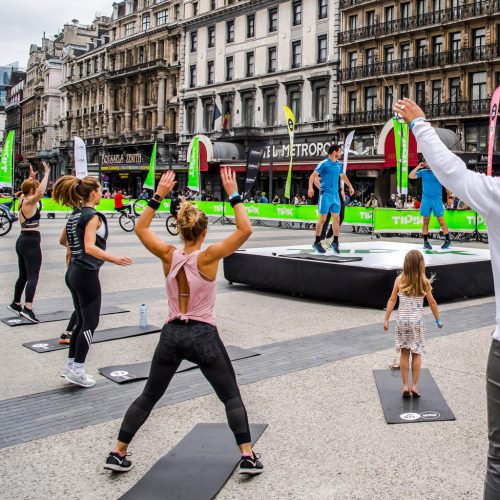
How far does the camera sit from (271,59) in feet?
170

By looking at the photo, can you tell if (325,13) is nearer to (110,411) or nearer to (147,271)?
(147,271)

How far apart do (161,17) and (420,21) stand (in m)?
32.3

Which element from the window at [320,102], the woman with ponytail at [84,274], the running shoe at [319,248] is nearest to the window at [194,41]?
the window at [320,102]

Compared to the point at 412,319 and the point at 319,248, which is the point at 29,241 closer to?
the point at 412,319

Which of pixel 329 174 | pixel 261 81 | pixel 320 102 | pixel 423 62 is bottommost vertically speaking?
pixel 329 174

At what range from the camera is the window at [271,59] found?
5147cm

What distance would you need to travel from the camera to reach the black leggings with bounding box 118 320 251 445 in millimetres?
3896

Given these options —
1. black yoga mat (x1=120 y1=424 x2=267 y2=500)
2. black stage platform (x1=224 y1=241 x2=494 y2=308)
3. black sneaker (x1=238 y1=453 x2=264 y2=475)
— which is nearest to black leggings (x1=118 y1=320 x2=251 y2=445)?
black sneaker (x1=238 y1=453 x2=264 y2=475)

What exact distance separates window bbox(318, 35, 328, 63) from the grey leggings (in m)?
47.4

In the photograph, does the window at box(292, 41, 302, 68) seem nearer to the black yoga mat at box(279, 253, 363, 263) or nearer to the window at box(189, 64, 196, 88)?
the window at box(189, 64, 196, 88)

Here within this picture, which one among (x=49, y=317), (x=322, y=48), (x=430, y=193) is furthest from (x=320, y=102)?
(x=49, y=317)

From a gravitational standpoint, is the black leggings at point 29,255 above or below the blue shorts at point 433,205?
below

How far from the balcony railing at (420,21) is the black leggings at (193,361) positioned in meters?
38.8

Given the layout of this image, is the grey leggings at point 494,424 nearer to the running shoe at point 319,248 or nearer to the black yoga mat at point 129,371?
the black yoga mat at point 129,371
